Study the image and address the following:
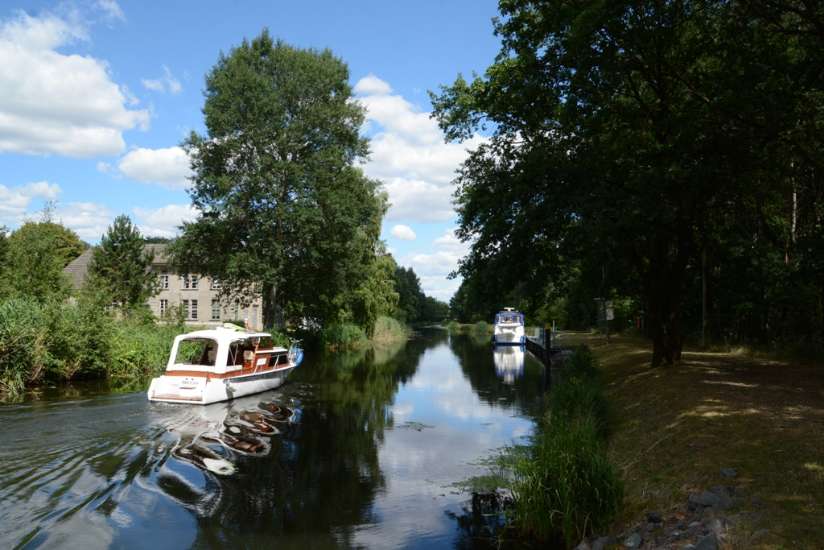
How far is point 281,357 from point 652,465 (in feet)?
63.4

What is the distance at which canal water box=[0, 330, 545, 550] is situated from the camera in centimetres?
866

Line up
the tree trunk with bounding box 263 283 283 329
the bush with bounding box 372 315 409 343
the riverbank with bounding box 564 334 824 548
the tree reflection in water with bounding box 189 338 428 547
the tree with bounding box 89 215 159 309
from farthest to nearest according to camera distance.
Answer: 1. the bush with bounding box 372 315 409 343
2. the tree with bounding box 89 215 159 309
3. the tree trunk with bounding box 263 283 283 329
4. the tree reflection in water with bounding box 189 338 428 547
5. the riverbank with bounding box 564 334 824 548

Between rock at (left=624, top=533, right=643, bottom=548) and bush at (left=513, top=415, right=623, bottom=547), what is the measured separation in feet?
2.58

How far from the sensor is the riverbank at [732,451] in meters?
6.47

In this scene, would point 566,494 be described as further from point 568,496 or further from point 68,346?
point 68,346

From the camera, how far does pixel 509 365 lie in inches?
1487

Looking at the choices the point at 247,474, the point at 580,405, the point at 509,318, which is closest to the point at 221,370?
the point at 247,474

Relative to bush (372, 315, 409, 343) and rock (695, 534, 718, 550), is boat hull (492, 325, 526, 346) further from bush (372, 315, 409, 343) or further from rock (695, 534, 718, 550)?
rock (695, 534, 718, 550)

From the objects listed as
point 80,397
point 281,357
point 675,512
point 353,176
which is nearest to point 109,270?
point 353,176

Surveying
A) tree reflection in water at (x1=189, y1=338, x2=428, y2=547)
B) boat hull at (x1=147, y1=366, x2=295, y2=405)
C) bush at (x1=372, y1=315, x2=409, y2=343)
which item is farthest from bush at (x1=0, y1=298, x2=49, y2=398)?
bush at (x1=372, y1=315, x2=409, y2=343)

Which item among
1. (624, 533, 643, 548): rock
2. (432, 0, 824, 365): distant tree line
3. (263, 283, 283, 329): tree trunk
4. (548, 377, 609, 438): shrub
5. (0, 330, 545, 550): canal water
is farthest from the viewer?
(263, 283, 283, 329): tree trunk

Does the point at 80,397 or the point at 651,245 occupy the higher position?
the point at 651,245

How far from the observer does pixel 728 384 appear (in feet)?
47.0

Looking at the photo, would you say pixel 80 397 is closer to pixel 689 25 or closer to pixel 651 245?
pixel 651 245
